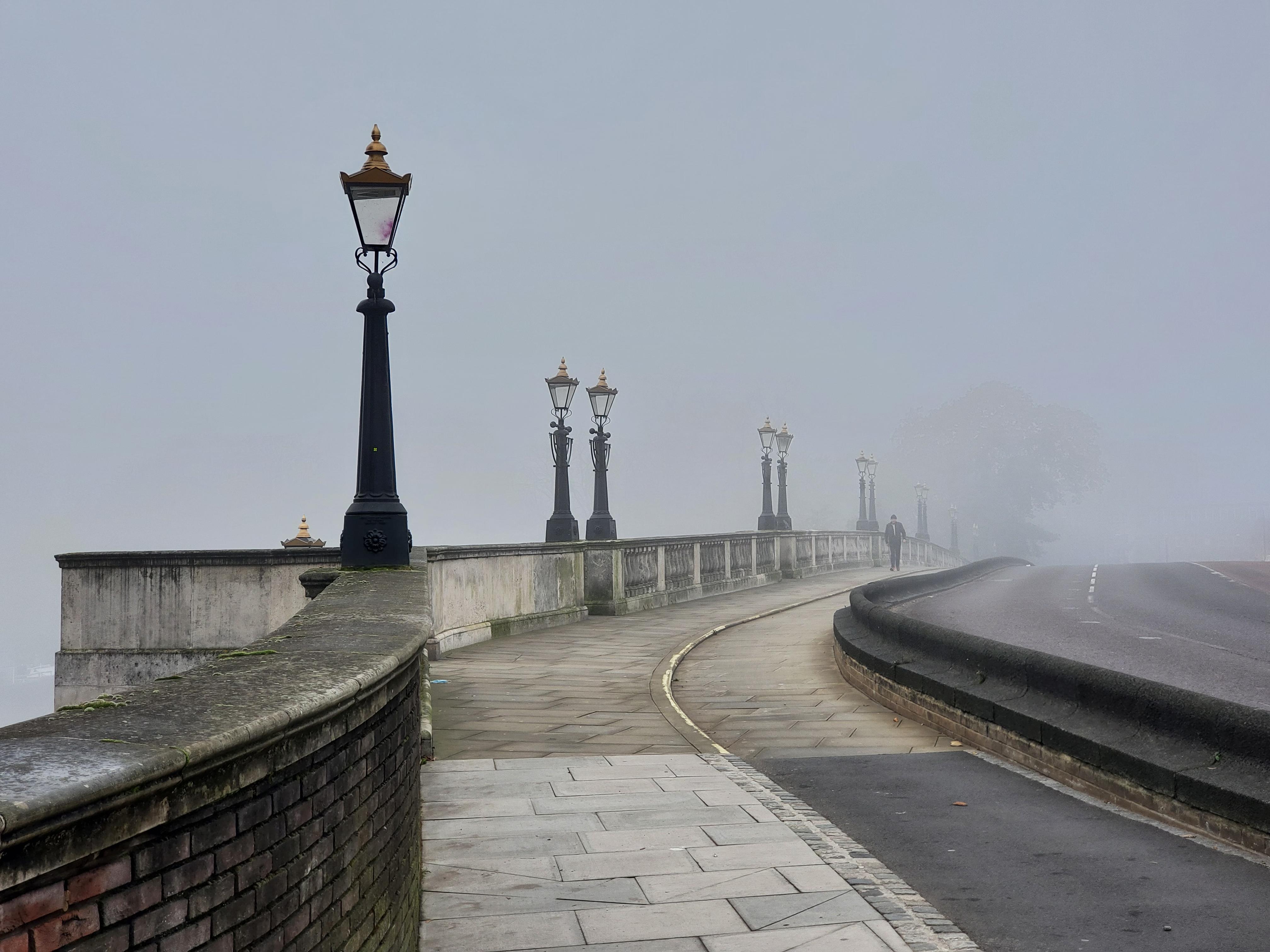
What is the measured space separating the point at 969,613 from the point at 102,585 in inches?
537

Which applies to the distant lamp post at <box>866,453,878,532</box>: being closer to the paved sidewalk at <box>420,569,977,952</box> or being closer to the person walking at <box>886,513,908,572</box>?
the person walking at <box>886,513,908,572</box>

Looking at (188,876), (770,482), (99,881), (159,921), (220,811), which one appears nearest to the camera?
(99,881)

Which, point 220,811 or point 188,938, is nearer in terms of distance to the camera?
point 188,938

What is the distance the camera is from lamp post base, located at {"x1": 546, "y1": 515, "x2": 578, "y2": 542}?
19469 millimetres

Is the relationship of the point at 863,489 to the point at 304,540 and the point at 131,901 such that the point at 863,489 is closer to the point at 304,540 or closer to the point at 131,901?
the point at 304,540

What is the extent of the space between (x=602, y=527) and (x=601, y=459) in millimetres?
1476

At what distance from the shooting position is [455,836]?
6.05 metres

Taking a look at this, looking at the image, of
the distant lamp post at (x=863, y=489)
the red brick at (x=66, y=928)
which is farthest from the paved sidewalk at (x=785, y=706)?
the distant lamp post at (x=863, y=489)

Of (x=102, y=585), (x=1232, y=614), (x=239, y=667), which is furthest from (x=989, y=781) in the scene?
(x=1232, y=614)

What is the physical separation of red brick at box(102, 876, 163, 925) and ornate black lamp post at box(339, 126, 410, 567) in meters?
6.60

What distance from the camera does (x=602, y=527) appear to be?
817 inches

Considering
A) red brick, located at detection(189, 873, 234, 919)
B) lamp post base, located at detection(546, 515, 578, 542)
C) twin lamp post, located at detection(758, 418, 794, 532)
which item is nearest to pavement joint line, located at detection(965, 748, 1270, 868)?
red brick, located at detection(189, 873, 234, 919)

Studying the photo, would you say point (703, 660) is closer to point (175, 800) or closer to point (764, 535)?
point (175, 800)

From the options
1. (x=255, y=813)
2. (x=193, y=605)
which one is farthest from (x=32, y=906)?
(x=193, y=605)
